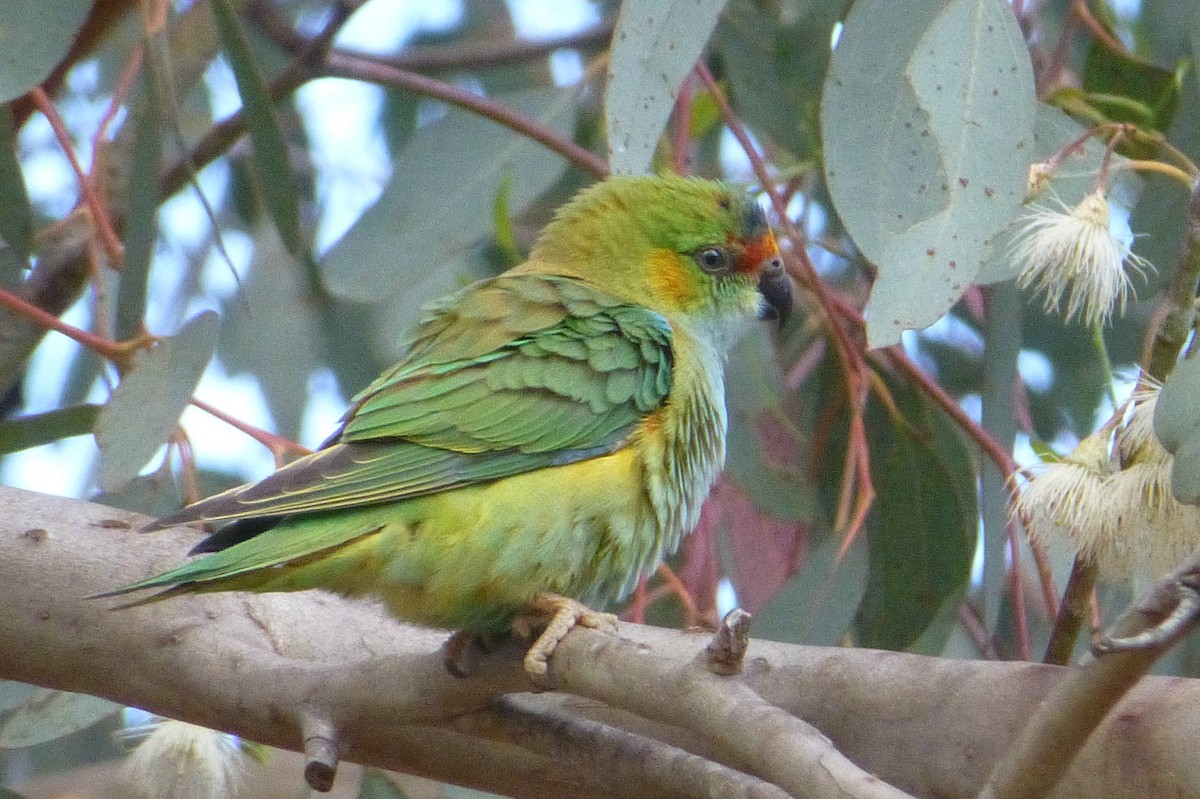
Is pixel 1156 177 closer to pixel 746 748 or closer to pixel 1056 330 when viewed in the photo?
pixel 1056 330

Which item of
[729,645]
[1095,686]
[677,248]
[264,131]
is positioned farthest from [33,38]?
[1095,686]

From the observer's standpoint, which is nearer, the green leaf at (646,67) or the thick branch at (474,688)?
the thick branch at (474,688)

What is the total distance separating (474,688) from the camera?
200cm

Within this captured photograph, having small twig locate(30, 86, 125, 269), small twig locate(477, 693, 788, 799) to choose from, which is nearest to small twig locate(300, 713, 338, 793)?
small twig locate(477, 693, 788, 799)

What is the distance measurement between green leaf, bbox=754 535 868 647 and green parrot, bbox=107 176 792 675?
1.40 ft

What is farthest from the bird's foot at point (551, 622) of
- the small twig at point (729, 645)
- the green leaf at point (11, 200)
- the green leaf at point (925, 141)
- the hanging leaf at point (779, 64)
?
the hanging leaf at point (779, 64)

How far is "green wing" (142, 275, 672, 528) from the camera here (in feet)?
7.33

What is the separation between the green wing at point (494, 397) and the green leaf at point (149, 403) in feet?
0.93

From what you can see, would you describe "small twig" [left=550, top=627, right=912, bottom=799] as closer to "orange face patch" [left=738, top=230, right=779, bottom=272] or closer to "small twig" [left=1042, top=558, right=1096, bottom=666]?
"small twig" [left=1042, top=558, right=1096, bottom=666]

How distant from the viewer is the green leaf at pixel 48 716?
8.87 ft

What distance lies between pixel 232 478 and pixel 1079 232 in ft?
8.35

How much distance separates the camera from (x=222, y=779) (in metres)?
2.65

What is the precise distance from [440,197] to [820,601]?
4.34 ft

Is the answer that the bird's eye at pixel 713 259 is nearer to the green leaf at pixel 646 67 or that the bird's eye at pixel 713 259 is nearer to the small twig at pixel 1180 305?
the green leaf at pixel 646 67
